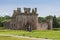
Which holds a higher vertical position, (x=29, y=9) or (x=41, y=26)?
(x=29, y=9)

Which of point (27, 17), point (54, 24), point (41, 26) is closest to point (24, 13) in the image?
point (27, 17)

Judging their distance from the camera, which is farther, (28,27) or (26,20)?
(26,20)

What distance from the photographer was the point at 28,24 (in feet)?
258

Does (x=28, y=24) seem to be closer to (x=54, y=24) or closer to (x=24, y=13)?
(x=24, y=13)

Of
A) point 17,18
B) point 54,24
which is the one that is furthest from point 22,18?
point 54,24

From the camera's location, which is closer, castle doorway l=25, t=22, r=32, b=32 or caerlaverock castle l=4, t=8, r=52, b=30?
castle doorway l=25, t=22, r=32, b=32

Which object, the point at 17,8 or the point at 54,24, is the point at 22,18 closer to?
the point at 17,8

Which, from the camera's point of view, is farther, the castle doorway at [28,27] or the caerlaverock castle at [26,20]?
the caerlaverock castle at [26,20]

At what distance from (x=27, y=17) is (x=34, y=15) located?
7.46ft

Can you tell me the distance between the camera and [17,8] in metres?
79.9

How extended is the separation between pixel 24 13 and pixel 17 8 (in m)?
2.69

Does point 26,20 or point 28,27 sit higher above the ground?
point 26,20

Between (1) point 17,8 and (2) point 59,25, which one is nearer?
(1) point 17,8

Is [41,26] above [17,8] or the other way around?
the other way around
